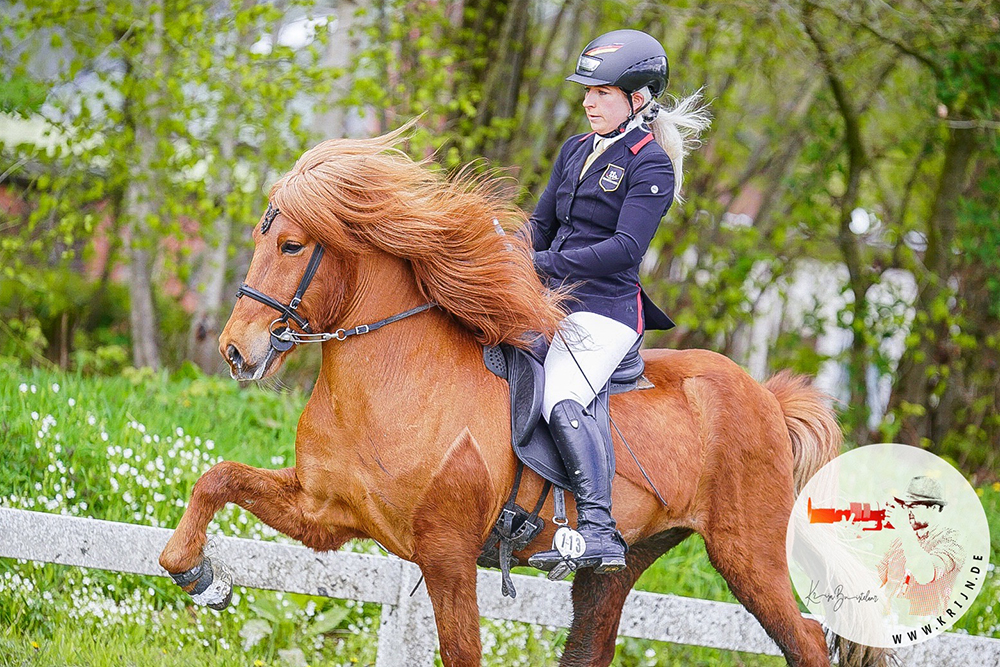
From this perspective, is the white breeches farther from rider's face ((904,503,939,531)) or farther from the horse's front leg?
rider's face ((904,503,939,531))

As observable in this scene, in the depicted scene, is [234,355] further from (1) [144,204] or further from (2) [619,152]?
(1) [144,204]

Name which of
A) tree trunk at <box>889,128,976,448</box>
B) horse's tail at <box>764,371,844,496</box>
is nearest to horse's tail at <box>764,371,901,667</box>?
horse's tail at <box>764,371,844,496</box>

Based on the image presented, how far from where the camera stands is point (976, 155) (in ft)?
31.2

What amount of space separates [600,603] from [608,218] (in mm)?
1779

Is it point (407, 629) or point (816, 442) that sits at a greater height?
point (816, 442)

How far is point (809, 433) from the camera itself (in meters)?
4.23

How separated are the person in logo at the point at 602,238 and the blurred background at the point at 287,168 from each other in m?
1.39

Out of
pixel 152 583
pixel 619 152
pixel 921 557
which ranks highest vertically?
pixel 619 152

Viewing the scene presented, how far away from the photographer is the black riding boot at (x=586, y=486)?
133 inches

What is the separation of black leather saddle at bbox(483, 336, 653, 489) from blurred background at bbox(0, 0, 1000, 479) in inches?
147

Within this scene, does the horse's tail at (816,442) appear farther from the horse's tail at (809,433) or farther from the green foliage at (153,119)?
the green foliage at (153,119)

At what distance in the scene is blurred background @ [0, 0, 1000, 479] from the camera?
7391mm

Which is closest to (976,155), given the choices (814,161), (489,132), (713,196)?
(814,161)

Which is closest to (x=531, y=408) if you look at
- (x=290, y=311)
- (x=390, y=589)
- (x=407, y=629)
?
(x=290, y=311)
